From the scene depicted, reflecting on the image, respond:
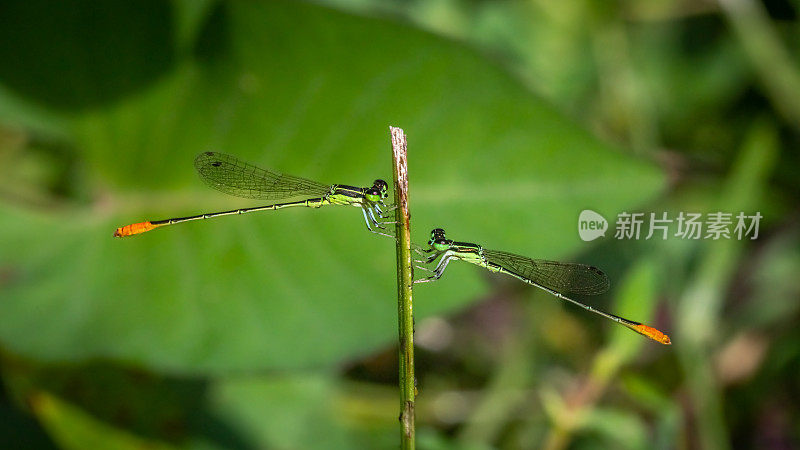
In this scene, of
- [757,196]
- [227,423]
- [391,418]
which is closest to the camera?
[227,423]

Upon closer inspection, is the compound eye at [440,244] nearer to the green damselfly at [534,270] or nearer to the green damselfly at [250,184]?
the green damselfly at [534,270]

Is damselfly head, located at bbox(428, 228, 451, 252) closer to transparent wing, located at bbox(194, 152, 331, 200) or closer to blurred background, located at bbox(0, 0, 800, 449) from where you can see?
blurred background, located at bbox(0, 0, 800, 449)

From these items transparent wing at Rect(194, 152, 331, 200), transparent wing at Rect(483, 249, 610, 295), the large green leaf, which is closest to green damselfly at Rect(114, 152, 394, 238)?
transparent wing at Rect(194, 152, 331, 200)

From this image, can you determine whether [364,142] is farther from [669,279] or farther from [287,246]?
[669,279]

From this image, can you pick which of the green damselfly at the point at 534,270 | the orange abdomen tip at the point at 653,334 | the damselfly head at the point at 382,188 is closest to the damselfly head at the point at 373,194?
the damselfly head at the point at 382,188

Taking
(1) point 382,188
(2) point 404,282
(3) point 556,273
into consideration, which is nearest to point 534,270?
(3) point 556,273

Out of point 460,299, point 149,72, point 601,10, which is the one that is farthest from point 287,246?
point 601,10
